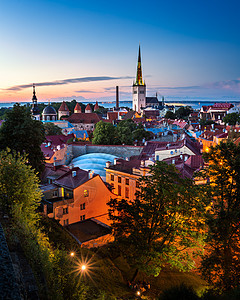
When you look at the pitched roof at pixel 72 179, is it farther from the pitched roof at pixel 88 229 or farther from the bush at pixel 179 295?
the bush at pixel 179 295

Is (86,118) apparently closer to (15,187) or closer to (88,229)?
(88,229)

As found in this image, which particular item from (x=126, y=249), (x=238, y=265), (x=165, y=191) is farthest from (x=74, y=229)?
(x=238, y=265)

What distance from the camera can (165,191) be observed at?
13.2 meters

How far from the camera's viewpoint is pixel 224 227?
1295 centimetres

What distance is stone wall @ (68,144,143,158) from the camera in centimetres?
3834

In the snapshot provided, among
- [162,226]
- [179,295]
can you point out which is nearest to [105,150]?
[162,226]

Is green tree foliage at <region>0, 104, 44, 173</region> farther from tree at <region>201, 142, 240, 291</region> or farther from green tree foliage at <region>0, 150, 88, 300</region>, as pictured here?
tree at <region>201, 142, 240, 291</region>

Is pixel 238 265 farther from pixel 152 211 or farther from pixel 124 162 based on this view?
pixel 124 162

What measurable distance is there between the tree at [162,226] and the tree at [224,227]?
33.6 inches

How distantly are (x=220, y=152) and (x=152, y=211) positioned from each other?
551 cm

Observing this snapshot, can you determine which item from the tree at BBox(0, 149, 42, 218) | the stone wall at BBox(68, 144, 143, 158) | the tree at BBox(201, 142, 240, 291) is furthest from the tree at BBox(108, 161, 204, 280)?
the stone wall at BBox(68, 144, 143, 158)

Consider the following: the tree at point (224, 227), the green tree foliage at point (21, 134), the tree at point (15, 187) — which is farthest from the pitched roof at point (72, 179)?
the tree at point (224, 227)

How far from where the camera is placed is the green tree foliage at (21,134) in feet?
73.5

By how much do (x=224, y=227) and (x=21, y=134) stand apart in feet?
60.2
